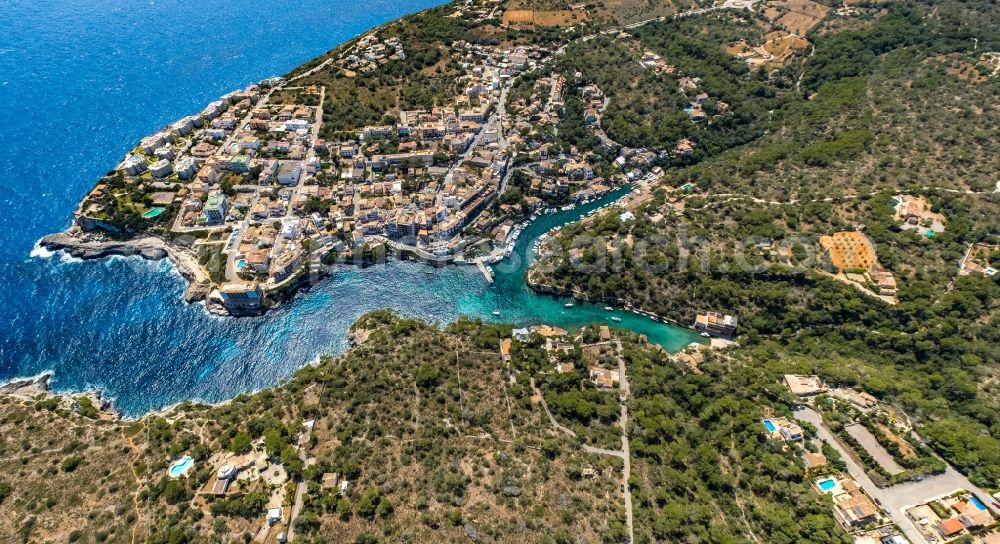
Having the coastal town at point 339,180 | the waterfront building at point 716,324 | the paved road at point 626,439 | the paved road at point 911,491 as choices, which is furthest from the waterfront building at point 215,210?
the paved road at point 911,491

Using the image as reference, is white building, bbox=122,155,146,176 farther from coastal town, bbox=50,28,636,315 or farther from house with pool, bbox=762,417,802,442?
house with pool, bbox=762,417,802,442

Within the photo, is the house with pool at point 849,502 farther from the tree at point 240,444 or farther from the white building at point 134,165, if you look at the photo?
the white building at point 134,165

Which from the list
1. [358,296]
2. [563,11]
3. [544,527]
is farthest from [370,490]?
[563,11]

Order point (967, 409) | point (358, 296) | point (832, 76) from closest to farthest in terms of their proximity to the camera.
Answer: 1. point (967, 409)
2. point (358, 296)
3. point (832, 76)

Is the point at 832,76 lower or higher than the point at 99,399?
higher

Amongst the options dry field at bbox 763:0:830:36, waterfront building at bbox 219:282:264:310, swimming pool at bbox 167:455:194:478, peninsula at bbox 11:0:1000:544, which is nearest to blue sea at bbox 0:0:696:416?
waterfront building at bbox 219:282:264:310

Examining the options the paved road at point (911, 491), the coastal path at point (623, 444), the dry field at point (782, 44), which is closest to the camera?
the paved road at point (911, 491)

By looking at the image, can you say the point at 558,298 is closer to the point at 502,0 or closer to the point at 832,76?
the point at 832,76

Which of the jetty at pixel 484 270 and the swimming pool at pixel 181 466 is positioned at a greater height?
the jetty at pixel 484 270
